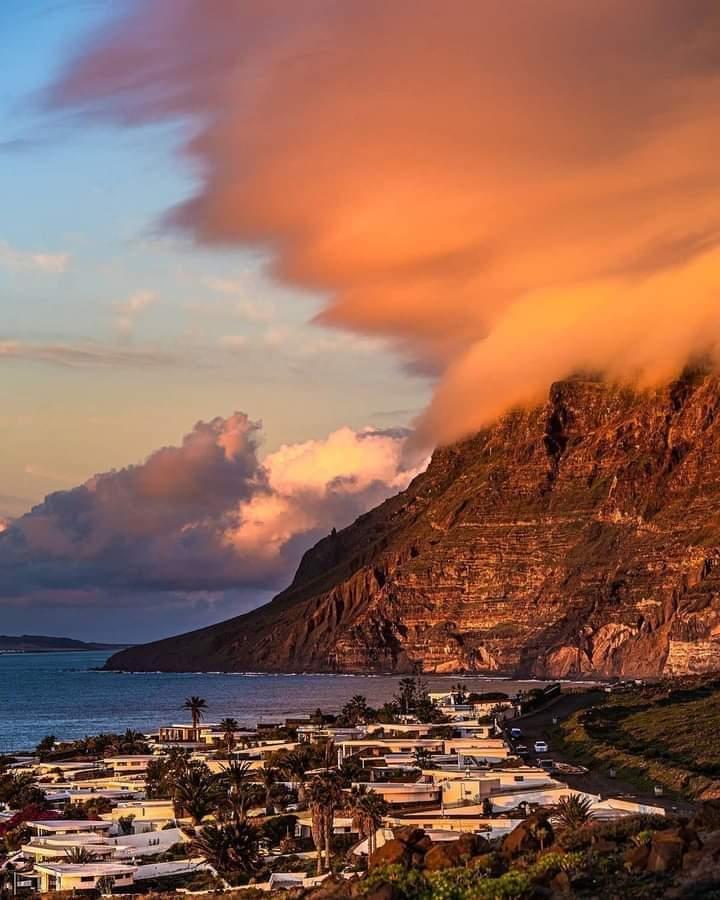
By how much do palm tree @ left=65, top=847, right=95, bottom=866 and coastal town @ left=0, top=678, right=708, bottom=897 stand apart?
13cm

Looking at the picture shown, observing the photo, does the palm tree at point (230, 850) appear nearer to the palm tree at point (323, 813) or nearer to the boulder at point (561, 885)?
the palm tree at point (323, 813)

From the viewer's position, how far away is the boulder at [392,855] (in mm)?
44219

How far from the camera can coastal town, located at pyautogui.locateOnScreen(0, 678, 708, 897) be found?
4988 cm

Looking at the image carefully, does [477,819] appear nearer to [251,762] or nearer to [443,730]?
[251,762]

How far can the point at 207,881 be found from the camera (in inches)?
2482

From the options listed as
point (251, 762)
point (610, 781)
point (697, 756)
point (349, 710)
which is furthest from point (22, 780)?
point (349, 710)

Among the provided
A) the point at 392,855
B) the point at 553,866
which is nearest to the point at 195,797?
the point at 392,855

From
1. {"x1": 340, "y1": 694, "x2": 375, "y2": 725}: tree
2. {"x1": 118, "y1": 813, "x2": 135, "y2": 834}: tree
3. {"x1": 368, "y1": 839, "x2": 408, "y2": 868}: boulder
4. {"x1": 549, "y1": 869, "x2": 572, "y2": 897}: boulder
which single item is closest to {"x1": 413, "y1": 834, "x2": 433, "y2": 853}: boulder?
{"x1": 368, "y1": 839, "x2": 408, "y2": 868}: boulder

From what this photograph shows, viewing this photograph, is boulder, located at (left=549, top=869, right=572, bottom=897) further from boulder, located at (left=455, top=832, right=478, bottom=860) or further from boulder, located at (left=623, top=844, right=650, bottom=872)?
boulder, located at (left=455, top=832, right=478, bottom=860)

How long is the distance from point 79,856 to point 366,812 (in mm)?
14574

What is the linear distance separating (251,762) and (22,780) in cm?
2013

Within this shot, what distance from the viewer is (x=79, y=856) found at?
7119 cm

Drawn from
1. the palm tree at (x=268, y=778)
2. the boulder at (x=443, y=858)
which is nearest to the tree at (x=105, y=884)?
the boulder at (x=443, y=858)

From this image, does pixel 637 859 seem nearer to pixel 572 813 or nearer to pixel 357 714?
pixel 572 813
